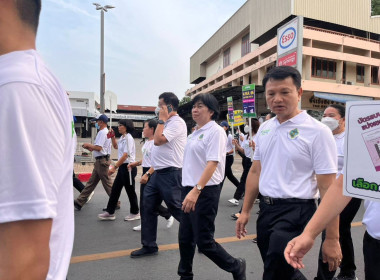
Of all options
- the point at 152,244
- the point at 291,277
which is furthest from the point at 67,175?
the point at 152,244

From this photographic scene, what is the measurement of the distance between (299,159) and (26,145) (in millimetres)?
1704

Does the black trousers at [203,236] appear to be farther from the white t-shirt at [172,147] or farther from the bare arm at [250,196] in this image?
the white t-shirt at [172,147]

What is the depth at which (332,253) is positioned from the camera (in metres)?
1.87

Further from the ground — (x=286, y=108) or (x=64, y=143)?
(x=286, y=108)

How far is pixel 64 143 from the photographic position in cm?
84

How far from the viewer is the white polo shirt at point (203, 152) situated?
2939 mm

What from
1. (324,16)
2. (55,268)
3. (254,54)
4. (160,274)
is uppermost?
(324,16)

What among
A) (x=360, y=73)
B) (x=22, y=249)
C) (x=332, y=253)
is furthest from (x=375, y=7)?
(x=22, y=249)

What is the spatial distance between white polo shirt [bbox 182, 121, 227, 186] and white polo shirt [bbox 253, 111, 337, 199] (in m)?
0.83

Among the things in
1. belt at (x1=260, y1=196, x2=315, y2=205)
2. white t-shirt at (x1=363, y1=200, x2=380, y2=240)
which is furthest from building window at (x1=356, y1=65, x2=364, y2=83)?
white t-shirt at (x1=363, y1=200, x2=380, y2=240)

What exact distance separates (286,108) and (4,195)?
6.02ft

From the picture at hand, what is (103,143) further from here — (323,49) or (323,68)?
(323,68)

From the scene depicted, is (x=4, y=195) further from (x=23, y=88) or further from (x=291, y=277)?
(x=291, y=277)

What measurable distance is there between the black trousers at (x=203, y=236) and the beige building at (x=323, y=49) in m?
17.1
